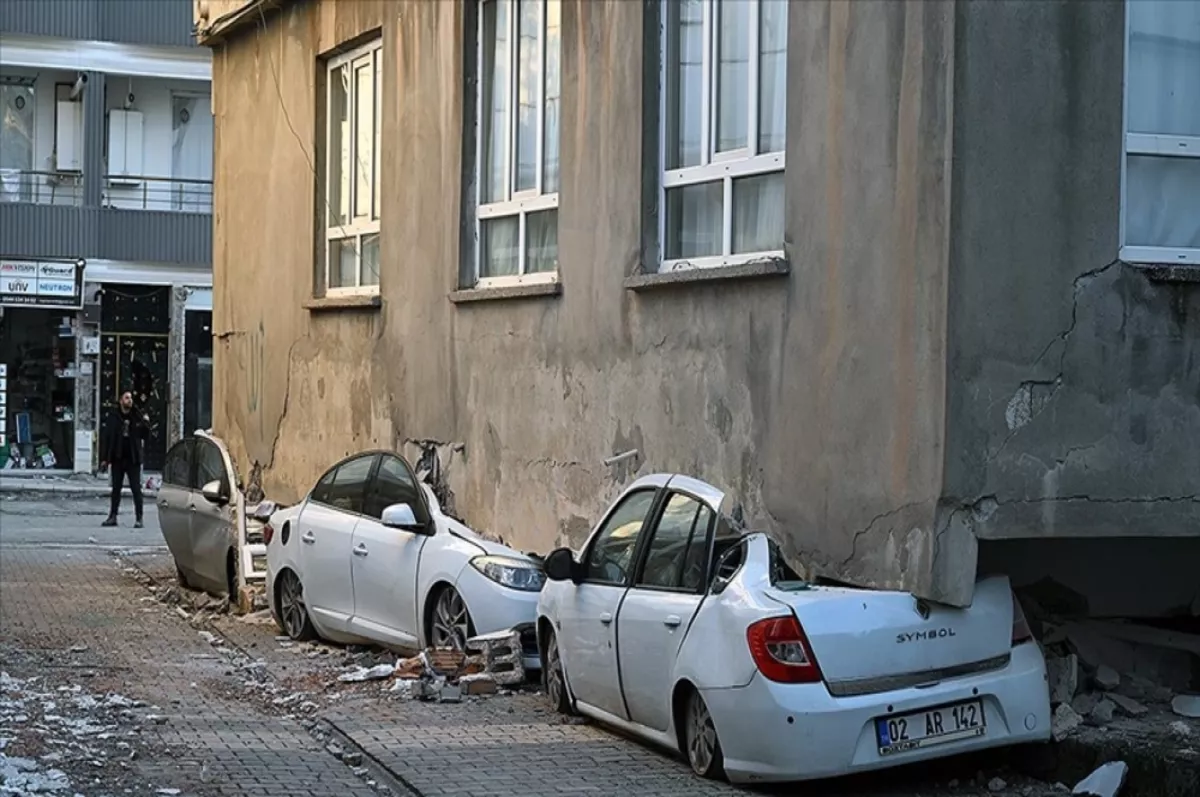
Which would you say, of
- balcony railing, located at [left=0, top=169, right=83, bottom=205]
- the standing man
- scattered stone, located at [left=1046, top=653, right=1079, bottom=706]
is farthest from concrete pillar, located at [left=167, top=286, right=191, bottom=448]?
scattered stone, located at [left=1046, top=653, right=1079, bottom=706]

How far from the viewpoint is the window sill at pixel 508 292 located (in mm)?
12682

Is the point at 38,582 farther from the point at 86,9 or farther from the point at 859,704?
the point at 86,9

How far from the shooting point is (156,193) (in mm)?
36531

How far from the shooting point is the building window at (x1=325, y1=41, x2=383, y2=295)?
17.0m

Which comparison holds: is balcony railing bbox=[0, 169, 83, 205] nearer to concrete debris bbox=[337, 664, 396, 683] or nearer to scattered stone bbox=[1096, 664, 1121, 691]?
concrete debris bbox=[337, 664, 396, 683]

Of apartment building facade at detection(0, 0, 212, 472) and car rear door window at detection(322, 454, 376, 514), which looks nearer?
car rear door window at detection(322, 454, 376, 514)

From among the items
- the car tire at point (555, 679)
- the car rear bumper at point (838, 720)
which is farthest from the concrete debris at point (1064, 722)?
the car tire at point (555, 679)

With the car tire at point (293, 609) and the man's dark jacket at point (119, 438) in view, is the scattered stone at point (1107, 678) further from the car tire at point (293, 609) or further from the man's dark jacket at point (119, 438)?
the man's dark jacket at point (119, 438)

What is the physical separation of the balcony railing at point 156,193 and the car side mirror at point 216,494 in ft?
69.5

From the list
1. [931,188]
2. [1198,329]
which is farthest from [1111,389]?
[931,188]

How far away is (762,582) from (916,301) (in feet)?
5.34

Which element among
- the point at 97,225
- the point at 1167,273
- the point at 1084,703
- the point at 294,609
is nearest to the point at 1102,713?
the point at 1084,703

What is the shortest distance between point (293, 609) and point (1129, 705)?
283 inches

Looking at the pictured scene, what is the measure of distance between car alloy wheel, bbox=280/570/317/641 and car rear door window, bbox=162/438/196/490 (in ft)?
11.0
